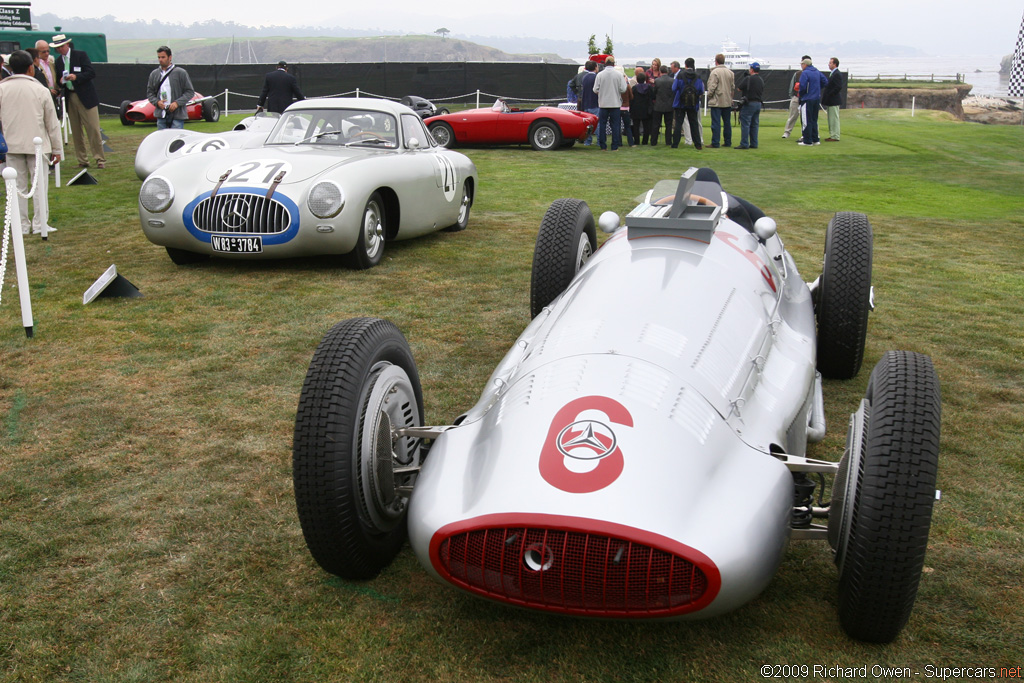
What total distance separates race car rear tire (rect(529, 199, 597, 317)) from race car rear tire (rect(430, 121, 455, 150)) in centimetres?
1201

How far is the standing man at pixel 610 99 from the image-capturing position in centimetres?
1530

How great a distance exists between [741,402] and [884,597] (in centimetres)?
71

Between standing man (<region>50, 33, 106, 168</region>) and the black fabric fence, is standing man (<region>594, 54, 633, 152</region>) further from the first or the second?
the black fabric fence

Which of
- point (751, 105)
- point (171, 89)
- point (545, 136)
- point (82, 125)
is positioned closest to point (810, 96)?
point (751, 105)

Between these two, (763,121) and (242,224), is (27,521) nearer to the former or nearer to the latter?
(242,224)

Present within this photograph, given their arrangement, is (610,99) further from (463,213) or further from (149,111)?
(149,111)

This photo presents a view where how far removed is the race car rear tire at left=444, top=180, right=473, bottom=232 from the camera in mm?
8688

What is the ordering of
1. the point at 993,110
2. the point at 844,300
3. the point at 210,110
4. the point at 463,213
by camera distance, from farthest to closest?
1. the point at 993,110
2. the point at 210,110
3. the point at 463,213
4. the point at 844,300

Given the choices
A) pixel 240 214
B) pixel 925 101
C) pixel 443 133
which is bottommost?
pixel 240 214

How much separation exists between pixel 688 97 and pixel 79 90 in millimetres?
10128

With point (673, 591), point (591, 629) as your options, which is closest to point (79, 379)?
point (591, 629)

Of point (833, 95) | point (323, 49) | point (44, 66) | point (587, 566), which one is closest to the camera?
point (587, 566)

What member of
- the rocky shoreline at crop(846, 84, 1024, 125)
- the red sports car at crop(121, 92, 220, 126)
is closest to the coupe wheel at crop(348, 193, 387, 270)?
the red sports car at crop(121, 92, 220, 126)

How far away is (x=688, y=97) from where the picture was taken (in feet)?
51.9
